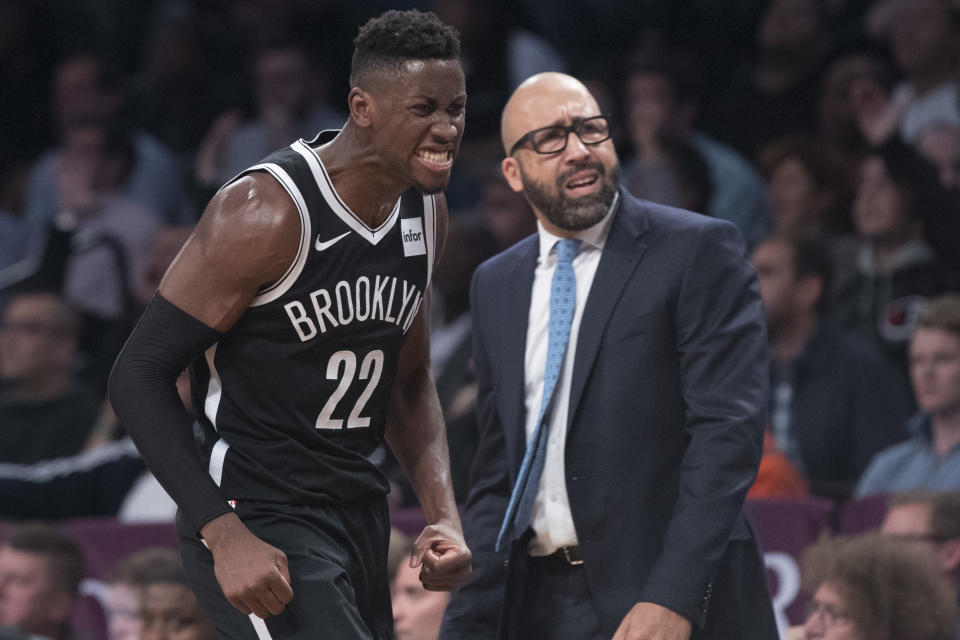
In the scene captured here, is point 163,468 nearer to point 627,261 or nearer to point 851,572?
point 627,261

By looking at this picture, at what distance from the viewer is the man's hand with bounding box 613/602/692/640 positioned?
10.5ft

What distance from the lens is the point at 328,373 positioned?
2943mm

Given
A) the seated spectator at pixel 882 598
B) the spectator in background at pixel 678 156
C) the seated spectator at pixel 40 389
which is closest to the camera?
the seated spectator at pixel 882 598

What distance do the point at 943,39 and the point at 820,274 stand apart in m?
1.56

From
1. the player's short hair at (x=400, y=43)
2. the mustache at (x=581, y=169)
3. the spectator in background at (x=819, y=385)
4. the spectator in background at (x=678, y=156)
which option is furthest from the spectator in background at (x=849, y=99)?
the player's short hair at (x=400, y=43)

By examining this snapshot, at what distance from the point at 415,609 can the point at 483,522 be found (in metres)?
1.17

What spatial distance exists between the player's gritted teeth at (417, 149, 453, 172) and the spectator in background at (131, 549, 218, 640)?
7.44 feet

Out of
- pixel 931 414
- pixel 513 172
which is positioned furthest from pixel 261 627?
pixel 931 414

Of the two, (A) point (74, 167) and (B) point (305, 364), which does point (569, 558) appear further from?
(A) point (74, 167)

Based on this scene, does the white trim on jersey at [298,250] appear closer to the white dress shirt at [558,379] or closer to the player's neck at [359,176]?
the player's neck at [359,176]

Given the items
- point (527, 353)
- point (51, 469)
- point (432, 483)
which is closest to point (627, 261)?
point (527, 353)

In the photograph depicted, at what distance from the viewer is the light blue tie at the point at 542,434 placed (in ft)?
11.5

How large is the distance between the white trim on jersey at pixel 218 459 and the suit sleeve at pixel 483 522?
36.1 inches

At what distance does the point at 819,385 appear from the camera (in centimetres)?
586
